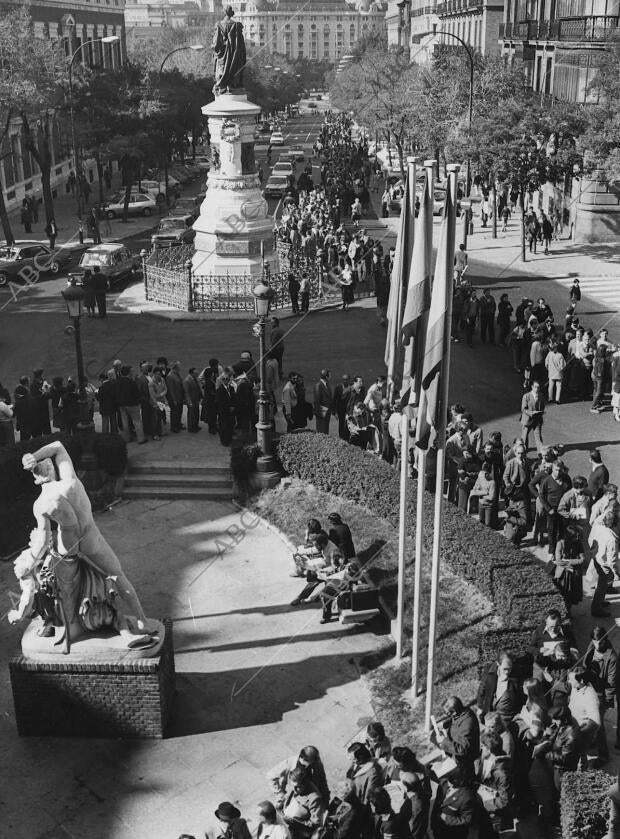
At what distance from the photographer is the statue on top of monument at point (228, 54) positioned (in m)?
31.2

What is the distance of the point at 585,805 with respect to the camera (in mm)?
9406

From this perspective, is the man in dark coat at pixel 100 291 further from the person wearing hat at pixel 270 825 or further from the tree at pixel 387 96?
the person wearing hat at pixel 270 825

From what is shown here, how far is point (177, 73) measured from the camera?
6606 centimetres

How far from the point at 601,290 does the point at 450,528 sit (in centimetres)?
2017

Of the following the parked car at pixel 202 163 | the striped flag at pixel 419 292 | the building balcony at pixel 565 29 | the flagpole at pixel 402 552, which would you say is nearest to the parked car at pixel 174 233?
the building balcony at pixel 565 29

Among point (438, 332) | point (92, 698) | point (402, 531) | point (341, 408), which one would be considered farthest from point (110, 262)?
point (438, 332)

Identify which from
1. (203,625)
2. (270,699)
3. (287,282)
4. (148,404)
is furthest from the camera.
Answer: (287,282)

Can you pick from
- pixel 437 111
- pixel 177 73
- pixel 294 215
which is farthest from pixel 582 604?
pixel 177 73

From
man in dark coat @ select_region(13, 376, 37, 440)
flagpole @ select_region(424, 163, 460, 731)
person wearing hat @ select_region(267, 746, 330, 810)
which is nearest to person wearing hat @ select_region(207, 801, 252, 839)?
person wearing hat @ select_region(267, 746, 330, 810)

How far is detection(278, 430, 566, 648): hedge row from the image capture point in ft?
42.9

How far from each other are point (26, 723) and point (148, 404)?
29.0 ft

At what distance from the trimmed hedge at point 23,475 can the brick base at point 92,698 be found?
199 inches

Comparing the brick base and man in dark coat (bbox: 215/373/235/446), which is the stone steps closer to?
man in dark coat (bbox: 215/373/235/446)

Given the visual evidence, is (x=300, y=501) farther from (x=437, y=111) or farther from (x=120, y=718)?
(x=437, y=111)
